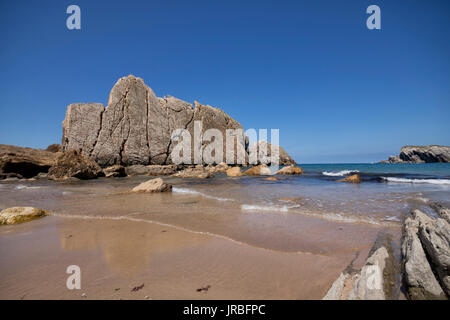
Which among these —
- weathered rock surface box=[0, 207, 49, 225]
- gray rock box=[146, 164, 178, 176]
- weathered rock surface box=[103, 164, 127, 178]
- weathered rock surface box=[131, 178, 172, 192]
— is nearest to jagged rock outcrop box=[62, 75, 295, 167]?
gray rock box=[146, 164, 178, 176]

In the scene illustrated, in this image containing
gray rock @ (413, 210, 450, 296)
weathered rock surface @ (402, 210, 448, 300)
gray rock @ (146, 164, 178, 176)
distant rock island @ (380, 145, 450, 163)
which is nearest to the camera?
weathered rock surface @ (402, 210, 448, 300)

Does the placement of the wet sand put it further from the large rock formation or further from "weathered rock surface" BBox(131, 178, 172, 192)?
the large rock formation

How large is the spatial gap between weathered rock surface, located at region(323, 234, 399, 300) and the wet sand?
0.18 metres

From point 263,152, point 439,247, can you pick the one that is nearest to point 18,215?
point 439,247

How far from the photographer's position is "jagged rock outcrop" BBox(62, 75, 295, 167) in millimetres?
31047

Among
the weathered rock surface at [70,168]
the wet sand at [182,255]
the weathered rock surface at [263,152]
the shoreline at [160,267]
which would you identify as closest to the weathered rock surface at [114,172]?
the weathered rock surface at [70,168]

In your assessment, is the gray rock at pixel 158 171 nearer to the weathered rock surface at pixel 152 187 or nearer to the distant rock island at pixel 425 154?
the weathered rock surface at pixel 152 187

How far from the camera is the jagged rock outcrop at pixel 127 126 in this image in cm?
3105

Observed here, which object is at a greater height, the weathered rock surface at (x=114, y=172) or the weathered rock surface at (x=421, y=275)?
the weathered rock surface at (x=421, y=275)

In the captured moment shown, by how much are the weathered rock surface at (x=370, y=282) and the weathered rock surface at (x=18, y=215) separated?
707 centimetres

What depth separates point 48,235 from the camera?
13.3 ft

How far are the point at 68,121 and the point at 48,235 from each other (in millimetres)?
34511
